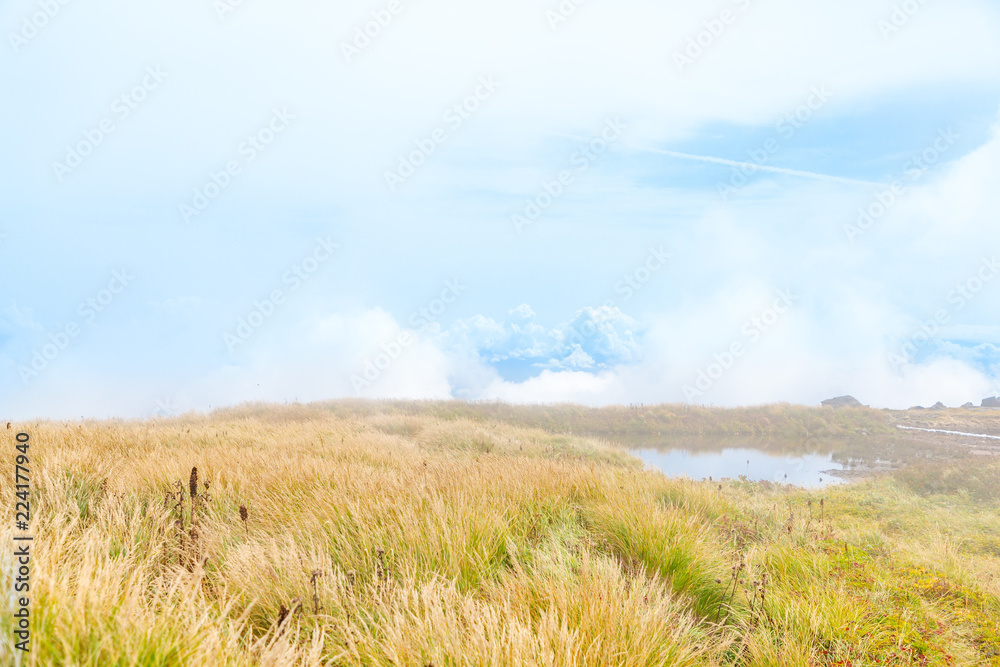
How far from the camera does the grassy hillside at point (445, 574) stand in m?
2.30

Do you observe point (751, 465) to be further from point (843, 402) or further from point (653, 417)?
point (843, 402)

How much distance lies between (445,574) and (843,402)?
39882mm

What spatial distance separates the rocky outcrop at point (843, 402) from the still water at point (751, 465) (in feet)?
46.6

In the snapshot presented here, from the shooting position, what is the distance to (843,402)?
35188 millimetres

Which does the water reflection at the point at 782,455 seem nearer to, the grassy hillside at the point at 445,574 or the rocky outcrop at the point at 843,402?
the rocky outcrop at the point at 843,402

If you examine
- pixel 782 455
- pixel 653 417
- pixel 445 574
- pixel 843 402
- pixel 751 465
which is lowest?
pixel 782 455

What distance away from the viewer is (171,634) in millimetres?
2014

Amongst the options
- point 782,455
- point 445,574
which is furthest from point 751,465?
point 445,574

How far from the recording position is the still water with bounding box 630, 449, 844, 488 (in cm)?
1573

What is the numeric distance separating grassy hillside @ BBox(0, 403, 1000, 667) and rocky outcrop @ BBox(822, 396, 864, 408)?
28.8m

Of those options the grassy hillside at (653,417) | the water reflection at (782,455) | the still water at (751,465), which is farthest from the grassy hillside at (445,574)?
the grassy hillside at (653,417)

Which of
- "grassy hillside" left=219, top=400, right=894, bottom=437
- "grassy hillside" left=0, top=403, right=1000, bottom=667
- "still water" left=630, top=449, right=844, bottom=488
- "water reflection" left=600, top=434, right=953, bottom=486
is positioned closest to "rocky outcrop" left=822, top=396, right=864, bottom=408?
"grassy hillside" left=219, top=400, right=894, bottom=437

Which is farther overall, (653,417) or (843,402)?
(843,402)

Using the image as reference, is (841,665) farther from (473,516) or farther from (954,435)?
(954,435)
